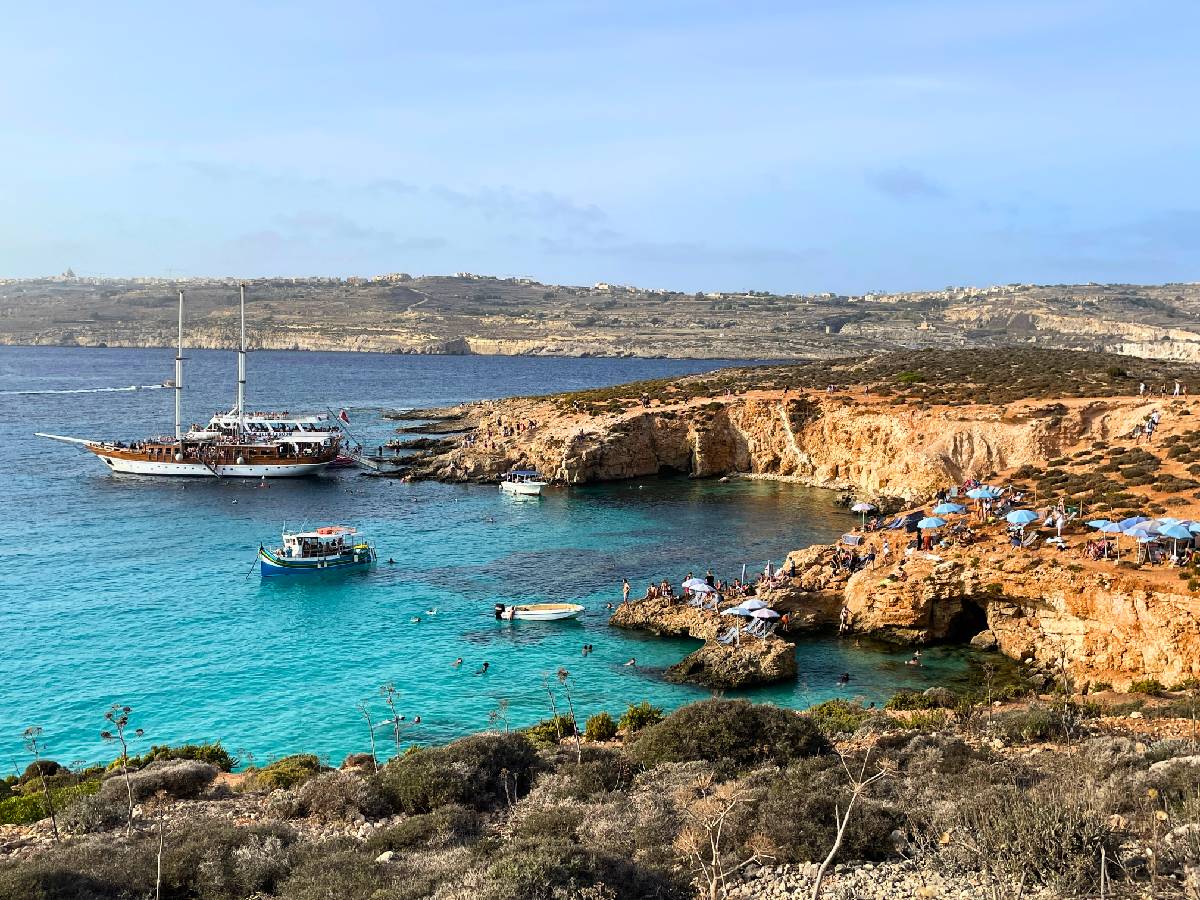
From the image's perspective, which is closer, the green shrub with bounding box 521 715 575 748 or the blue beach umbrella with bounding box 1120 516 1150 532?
the green shrub with bounding box 521 715 575 748

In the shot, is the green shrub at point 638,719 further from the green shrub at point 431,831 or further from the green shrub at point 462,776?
the green shrub at point 431,831

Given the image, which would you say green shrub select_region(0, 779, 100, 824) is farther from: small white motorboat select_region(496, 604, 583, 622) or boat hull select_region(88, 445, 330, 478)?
boat hull select_region(88, 445, 330, 478)

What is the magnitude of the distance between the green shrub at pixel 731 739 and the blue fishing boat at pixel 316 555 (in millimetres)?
24405

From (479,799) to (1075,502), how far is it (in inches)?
1032

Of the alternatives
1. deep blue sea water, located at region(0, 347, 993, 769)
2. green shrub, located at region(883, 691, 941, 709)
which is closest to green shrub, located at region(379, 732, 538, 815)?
deep blue sea water, located at region(0, 347, 993, 769)

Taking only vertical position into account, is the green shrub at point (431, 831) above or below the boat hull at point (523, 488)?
above

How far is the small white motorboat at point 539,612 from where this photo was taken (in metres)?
31.3

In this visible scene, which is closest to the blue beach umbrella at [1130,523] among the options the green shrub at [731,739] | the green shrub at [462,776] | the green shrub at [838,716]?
the green shrub at [838,716]

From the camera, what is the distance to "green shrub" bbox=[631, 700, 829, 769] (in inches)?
615

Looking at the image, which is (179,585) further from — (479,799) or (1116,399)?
(1116,399)

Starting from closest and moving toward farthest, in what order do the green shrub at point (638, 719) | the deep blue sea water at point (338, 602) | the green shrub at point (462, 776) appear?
the green shrub at point (462, 776) < the green shrub at point (638, 719) < the deep blue sea water at point (338, 602)

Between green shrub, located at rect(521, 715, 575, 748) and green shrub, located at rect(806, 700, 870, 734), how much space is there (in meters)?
5.16

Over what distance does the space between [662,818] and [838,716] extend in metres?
9.11

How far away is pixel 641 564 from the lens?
3838 cm
